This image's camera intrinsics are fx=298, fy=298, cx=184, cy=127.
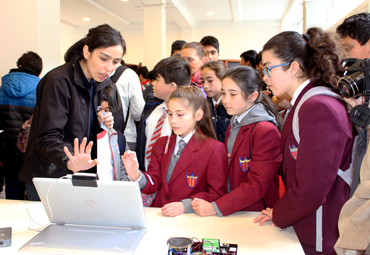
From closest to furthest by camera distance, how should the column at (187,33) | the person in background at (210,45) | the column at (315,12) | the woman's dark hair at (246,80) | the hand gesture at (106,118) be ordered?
the hand gesture at (106,118), the woman's dark hair at (246,80), the person in background at (210,45), the column at (315,12), the column at (187,33)

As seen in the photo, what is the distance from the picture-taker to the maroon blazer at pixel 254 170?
153 cm

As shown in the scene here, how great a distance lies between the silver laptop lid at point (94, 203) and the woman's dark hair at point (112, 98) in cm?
90

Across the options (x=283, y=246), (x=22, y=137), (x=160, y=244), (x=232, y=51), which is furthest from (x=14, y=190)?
(x=232, y=51)

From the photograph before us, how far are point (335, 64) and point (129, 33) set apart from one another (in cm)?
1039

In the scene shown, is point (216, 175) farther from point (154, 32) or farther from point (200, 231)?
point (154, 32)

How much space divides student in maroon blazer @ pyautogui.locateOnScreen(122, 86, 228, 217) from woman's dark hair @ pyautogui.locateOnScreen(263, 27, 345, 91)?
0.59 meters

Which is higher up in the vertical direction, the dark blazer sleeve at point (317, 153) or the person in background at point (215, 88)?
the person in background at point (215, 88)

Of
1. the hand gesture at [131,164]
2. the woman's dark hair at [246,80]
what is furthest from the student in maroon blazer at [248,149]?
the hand gesture at [131,164]

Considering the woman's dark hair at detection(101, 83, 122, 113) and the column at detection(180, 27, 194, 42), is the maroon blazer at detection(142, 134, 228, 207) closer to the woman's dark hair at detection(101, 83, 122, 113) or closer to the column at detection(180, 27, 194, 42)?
the woman's dark hair at detection(101, 83, 122, 113)

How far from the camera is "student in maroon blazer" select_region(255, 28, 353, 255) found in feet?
3.79

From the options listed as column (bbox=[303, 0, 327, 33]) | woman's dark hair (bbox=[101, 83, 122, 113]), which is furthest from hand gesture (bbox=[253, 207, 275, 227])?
column (bbox=[303, 0, 327, 33])

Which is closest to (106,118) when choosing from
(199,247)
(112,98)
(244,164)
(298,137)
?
(112,98)

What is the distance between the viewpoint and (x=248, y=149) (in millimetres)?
1710

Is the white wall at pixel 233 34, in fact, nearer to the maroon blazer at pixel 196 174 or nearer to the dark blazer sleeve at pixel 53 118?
the maroon blazer at pixel 196 174
